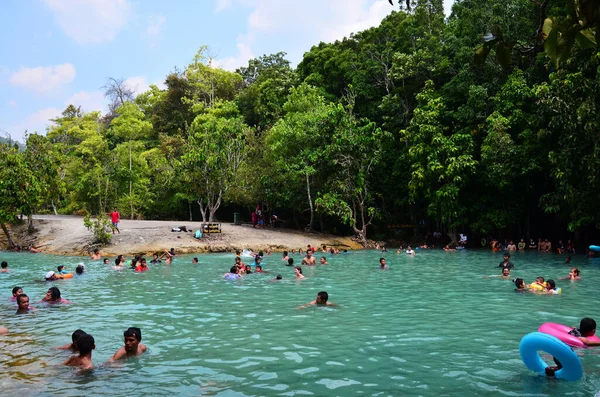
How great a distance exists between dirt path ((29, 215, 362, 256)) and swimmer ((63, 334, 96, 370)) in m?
20.0

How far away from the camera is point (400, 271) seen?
2189 centimetres

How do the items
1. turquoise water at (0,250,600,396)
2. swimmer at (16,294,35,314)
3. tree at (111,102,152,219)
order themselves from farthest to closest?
Result: tree at (111,102,152,219) → swimmer at (16,294,35,314) → turquoise water at (0,250,600,396)

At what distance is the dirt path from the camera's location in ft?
92.9

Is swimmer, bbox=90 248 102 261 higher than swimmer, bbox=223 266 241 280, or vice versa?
swimmer, bbox=90 248 102 261

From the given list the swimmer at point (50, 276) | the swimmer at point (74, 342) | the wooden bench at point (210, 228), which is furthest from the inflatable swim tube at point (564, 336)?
the wooden bench at point (210, 228)

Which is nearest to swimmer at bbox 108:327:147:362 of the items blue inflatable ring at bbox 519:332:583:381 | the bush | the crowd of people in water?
the crowd of people in water

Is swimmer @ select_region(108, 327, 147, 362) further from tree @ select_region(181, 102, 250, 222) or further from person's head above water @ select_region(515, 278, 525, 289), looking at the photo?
tree @ select_region(181, 102, 250, 222)

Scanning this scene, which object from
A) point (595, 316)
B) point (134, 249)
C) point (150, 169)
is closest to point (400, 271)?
point (595, 316)

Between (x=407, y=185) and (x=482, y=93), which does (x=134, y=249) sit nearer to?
(x=407, y=185)

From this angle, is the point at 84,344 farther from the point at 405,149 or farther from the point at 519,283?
the point at 405,149

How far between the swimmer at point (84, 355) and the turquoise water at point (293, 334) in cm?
16

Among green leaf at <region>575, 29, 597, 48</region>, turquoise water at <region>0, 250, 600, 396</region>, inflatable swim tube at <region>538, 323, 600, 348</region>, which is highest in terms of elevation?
green leaf at <region>575, 29, 597, 48</region>

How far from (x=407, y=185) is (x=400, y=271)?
15.8 m

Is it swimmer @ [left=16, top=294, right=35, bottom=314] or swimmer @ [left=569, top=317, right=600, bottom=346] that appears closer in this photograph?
swimmer @ [left=569, top=317, right=600, bottom=346]
